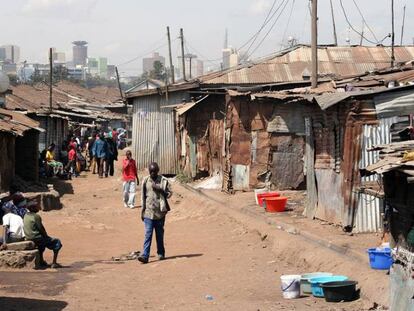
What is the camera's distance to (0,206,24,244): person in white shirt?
13.2 metres

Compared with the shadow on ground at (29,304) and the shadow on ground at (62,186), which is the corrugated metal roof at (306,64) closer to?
the shadow on ground at (62,186)

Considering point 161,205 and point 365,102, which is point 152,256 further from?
point 365,102

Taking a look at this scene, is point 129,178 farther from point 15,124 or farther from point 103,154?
point 103,154

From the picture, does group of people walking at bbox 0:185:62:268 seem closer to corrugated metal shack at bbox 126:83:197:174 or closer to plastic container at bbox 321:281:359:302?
plastic container at bbox 321:281:359:302

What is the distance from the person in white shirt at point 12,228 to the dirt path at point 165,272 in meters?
0.78

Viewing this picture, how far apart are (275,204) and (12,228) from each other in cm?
699

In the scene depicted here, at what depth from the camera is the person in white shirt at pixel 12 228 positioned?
1320 centimetres

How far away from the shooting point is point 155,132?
3225 centimetres

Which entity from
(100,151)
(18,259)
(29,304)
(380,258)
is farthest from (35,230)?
(100,151)

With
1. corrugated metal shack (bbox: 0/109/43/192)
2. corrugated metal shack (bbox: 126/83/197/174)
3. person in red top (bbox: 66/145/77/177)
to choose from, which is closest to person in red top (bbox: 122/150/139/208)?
corrugated metal shack (bbox: 0/109/43/192)

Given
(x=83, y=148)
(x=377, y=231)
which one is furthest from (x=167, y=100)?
(x=377, y=231)

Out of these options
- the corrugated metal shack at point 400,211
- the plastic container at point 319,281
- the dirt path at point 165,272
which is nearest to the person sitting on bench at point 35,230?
the dirt path at point 165,272

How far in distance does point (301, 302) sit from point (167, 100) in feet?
70.5

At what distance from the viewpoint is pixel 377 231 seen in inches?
547
